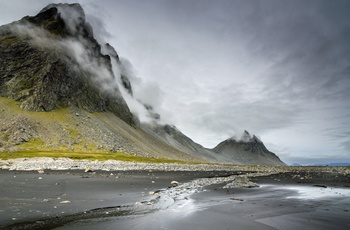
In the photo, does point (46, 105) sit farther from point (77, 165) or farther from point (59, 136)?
point (77, 165)

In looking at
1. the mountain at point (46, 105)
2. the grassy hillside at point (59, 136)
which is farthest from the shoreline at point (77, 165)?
the mountain at point (46, 105)

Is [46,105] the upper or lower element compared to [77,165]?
upper

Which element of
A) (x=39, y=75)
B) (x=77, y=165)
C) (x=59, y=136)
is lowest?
(x=77, y=165)

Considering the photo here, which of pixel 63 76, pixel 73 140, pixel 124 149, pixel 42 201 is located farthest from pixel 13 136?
pixel 42 201

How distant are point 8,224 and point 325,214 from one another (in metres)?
15.7

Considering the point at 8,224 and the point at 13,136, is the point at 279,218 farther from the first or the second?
the point at 13,136

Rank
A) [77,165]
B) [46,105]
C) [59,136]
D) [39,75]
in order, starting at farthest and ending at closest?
1. [39,75]
2. [46,105]
3. [59,136]
4. [77,165]

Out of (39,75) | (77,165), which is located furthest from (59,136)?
(77,165)

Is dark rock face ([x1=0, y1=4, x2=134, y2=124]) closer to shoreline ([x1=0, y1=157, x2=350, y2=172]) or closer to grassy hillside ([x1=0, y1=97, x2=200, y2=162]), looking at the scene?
grassy hillside ([x1=0, y1=97, x2=200, y2=162])

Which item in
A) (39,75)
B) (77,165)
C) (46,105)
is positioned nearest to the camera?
(77,165)

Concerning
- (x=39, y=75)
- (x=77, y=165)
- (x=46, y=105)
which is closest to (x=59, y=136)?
(x=46, y=105)

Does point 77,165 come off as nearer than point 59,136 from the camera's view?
Yes

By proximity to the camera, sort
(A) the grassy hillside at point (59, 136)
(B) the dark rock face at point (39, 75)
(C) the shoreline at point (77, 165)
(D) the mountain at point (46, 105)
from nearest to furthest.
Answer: (C) the shoreline at point (77, 165) < (A) the grassy hillside at point (59, 136) < (D) the mountain at point (46, 105) < (B) the dark rock face at point (39, 75)

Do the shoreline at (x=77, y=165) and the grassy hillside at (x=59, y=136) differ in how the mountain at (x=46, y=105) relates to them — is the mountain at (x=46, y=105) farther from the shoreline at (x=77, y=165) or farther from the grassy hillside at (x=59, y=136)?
the shoreline at (x=77, y=165)
